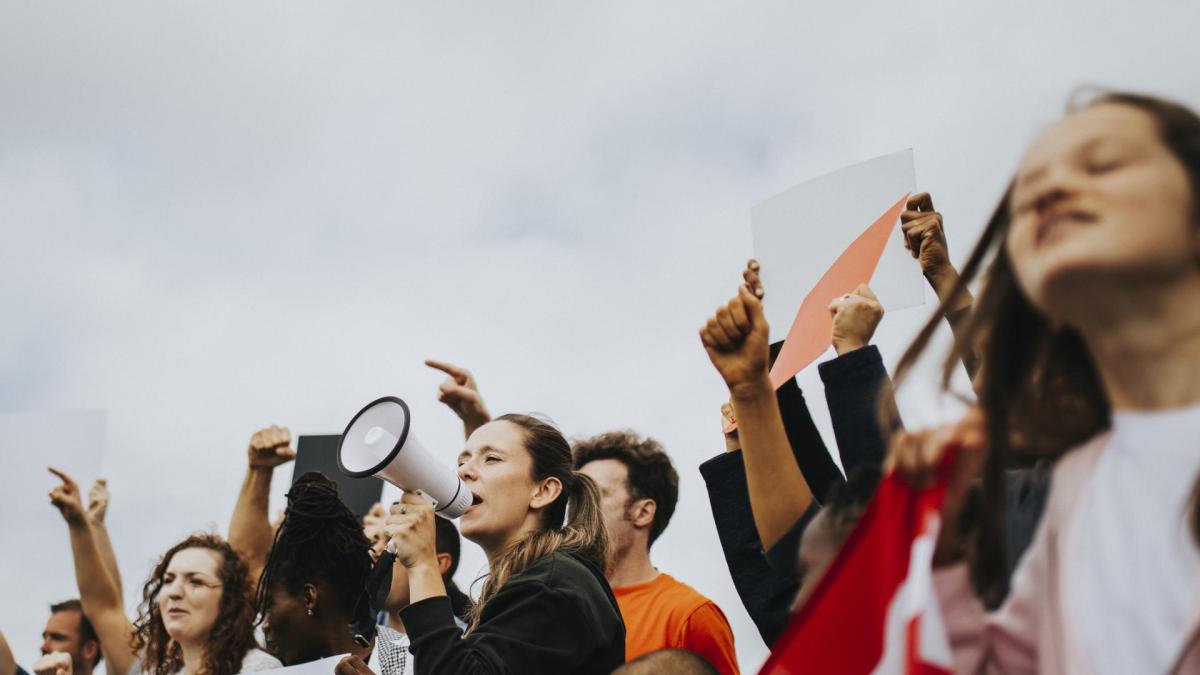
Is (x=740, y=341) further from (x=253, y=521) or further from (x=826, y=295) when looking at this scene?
(x=253, y=521)

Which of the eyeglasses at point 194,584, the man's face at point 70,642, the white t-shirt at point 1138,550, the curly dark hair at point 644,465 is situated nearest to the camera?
the white t-shirt at point 1138,550

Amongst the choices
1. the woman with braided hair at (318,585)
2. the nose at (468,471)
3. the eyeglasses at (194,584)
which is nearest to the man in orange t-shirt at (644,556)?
the nose at (468,471)

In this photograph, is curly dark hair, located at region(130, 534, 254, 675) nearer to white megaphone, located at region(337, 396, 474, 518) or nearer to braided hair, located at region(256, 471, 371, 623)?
braided hair, located at region(256, 471, 371, 623)

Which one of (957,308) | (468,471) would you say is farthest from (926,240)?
(468,471)

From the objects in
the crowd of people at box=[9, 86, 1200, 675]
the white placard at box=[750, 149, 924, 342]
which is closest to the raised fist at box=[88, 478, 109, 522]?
the crowd of people at box=[9, 86, 1200, 675]

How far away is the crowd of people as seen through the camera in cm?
129

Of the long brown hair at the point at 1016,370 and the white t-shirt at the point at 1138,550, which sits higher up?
the long brown hair at the point at 1016,370

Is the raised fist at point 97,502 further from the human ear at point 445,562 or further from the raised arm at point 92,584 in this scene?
the human ear at point 445,562

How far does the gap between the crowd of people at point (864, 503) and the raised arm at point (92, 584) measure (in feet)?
0.04

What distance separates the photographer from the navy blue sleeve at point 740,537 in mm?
2889

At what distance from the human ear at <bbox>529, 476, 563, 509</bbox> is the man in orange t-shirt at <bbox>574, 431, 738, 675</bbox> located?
36 centimetres

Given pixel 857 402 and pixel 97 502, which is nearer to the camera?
pixel 857 402

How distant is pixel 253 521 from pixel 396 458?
1564 millimetres

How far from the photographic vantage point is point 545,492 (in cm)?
378
